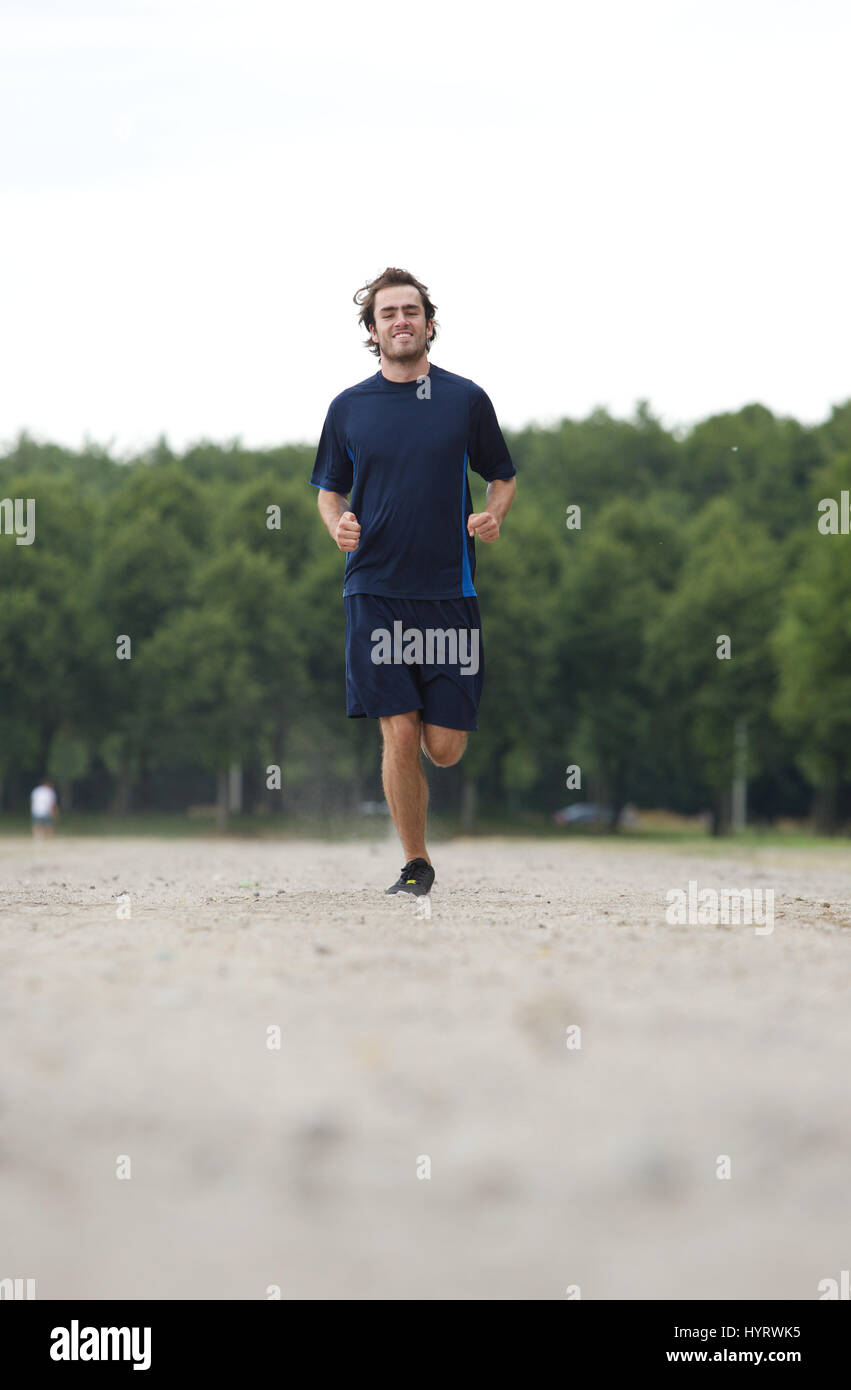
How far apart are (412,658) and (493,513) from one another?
77 cm

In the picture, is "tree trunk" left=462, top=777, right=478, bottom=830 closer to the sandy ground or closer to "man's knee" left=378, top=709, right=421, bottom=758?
"man's knee" left=378, top=709, right=421, bottom=758

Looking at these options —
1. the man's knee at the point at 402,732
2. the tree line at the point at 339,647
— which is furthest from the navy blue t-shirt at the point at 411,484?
the tree line at the point at 339,647

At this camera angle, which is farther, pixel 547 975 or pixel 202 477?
pixel 202 477

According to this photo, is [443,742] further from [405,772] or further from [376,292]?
[376,292]

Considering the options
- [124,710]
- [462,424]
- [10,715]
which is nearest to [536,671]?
[124,710]

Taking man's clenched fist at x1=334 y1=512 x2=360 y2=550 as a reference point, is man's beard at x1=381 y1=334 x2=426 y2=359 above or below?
above

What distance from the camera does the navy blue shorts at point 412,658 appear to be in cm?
626

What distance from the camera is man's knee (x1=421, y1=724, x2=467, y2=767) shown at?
6348 mm

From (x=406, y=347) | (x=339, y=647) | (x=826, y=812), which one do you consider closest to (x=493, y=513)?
(x=406, y=347)

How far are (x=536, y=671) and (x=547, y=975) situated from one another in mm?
41894

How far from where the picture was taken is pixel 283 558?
49.0m

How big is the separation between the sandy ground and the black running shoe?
202cm

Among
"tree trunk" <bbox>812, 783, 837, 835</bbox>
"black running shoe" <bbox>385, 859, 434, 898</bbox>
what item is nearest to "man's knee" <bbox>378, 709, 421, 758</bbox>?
"black running shoe" <bbox>385, 859, 434, 898</bbox>

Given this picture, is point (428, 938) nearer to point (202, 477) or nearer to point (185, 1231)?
point (185, 1231)
